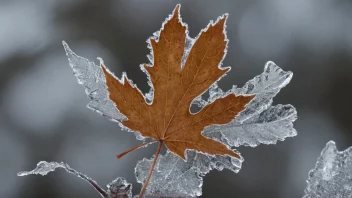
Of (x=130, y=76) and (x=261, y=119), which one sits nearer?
(x=261, y=119)

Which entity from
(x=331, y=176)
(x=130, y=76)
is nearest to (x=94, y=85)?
(x=331, y=176)

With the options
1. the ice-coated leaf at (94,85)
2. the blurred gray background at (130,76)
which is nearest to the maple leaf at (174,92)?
the ice-coated leaf at (94,85)

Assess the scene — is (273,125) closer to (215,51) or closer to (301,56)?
(215,51)

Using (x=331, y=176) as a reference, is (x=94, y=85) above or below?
above

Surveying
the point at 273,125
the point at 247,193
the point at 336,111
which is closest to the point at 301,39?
the point at 336,111

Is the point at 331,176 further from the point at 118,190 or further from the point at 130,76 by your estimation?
the point at 130,76

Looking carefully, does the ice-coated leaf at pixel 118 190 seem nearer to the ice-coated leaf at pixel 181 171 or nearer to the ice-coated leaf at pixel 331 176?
the ice-coated leaf at pixel 181 171

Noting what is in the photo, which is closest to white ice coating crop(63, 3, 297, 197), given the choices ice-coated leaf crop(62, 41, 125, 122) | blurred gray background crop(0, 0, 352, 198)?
ice-coated leaf crop(62, 41, 125, 122)
